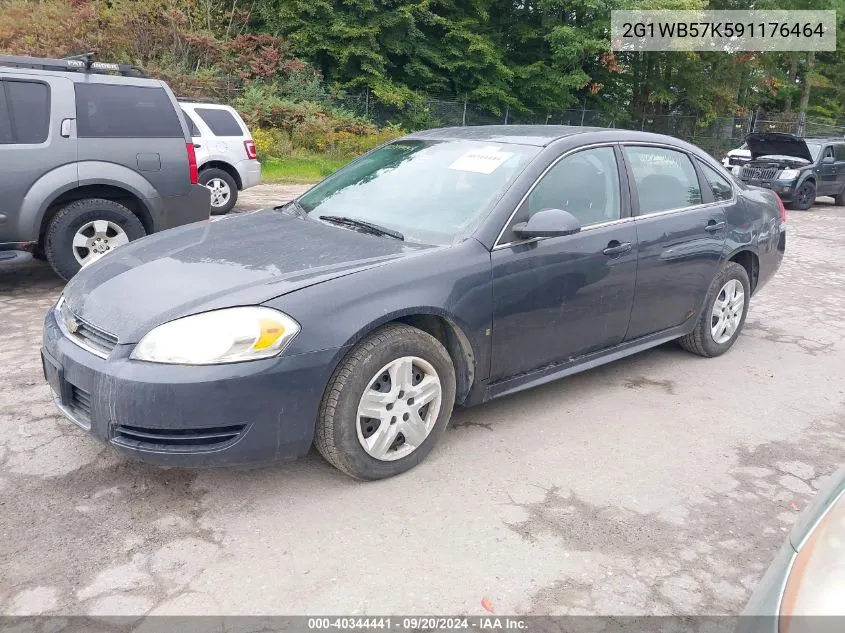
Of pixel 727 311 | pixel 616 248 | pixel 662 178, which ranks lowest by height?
pixel 727 311

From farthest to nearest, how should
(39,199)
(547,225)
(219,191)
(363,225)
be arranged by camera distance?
1. (219,191)
2. (39,199)
3. (363,225)
4. (547,225)

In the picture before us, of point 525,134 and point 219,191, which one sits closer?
point 525,134

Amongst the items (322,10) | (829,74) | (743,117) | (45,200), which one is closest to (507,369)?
(45,200)

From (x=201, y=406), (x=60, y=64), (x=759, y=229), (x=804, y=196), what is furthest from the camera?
(x=804, y=196)

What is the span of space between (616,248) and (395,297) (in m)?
1.60

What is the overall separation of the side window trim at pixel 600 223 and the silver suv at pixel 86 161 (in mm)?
4088

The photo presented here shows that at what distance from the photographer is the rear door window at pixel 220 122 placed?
440 inches

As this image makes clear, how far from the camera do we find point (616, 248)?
419cm

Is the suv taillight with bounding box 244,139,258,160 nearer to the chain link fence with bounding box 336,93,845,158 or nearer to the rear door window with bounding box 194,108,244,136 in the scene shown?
the rear door window with bounding box 194,108,244,136

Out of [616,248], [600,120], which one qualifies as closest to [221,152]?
[616,248]

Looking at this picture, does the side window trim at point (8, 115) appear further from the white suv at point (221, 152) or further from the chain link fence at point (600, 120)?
the chain link fence at point (600, 120)

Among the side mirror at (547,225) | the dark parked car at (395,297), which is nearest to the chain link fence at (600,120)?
the dark parked car at (395,297)

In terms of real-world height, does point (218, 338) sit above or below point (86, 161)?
below

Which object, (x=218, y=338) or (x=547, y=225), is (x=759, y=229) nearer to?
(x=547, y=225)
